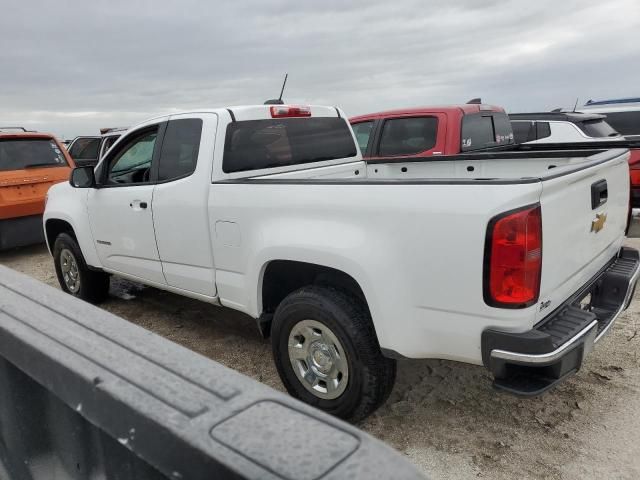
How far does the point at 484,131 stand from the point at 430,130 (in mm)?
749

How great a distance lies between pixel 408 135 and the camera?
649 centimetres

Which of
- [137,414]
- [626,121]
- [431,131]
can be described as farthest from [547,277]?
[626,121]

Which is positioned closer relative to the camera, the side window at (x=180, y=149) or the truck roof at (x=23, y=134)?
the side window at (x=180, y=149)

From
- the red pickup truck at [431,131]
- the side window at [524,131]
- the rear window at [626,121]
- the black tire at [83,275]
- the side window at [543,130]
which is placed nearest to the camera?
the black tire at [83,275]

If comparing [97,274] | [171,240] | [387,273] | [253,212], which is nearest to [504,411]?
[387,273]

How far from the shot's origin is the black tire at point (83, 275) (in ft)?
17.2

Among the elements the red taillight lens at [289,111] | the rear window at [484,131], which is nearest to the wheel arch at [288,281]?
the red taillight lens at [289,111]

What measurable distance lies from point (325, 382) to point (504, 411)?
1.08 meters

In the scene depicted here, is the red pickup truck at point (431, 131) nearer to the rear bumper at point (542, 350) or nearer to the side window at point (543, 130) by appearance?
the side window at point (543, 130)

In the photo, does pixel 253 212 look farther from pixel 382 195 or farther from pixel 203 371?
pixel 203 371

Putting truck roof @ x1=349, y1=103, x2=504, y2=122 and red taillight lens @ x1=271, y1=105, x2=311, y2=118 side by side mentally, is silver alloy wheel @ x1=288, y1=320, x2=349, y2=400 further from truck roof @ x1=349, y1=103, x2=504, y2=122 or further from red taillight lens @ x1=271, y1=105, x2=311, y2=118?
truck roof @ x1=349, y1=103, x2=504, y2=122

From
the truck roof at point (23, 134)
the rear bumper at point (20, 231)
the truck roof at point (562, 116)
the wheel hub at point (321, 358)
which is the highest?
the truck roof at point (23, 134)

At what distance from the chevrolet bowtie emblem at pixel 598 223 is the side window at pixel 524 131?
5.78 m

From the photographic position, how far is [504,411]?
3201mm
